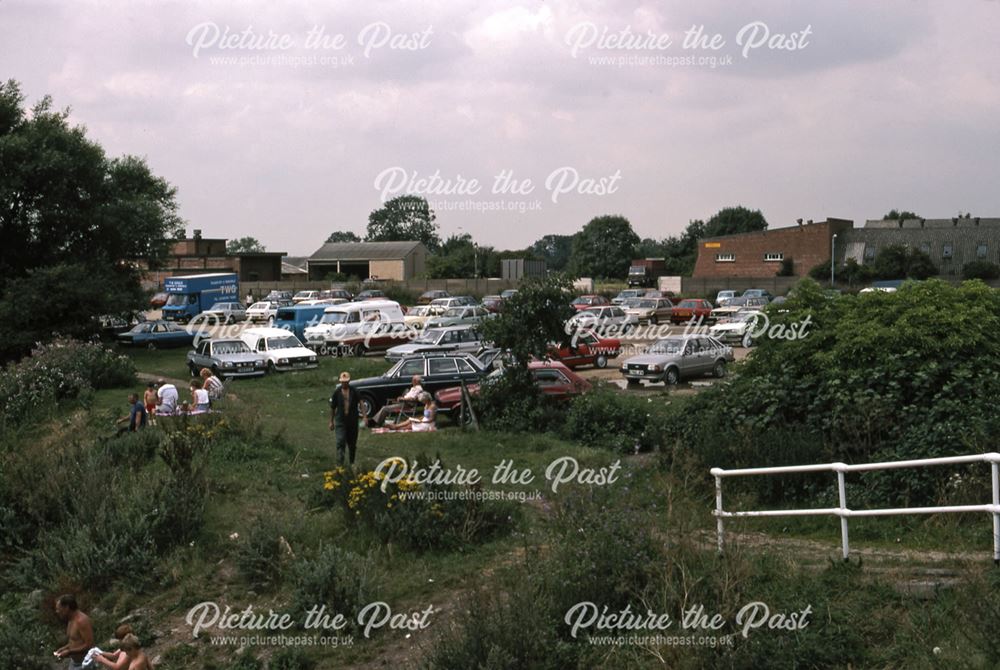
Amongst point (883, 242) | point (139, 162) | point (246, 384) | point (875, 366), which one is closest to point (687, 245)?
point (883, 242)

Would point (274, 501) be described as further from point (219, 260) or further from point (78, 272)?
point (219, 260)

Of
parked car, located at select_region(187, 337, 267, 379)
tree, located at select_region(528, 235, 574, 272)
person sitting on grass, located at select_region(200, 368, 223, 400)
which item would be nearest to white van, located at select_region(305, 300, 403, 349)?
parked car, located at select_region(187, 337, 267, 379)

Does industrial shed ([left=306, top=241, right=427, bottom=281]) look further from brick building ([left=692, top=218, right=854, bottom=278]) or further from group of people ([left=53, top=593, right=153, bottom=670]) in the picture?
group of people ([left=53, top=593, right=153, bottom=670])

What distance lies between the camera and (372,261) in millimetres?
99625

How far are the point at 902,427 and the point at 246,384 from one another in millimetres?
21429

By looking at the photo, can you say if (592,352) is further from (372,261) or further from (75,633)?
(372,261)

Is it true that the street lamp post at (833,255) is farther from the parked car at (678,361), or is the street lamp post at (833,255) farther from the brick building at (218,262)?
the brick building at (218,262)

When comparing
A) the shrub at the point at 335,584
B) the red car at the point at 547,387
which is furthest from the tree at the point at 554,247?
the shrub at the point at 335,584

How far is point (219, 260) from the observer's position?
282 ft

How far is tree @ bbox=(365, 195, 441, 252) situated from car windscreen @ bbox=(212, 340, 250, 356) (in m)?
97.1

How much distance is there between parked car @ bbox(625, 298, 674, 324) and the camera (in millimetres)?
51656

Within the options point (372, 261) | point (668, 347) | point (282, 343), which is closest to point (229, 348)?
point (282, 343)

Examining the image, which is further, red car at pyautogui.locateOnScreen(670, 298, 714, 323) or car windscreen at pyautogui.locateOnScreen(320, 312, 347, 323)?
red car at pyautogui.locateOnScreen(670, 298, 714, 323)

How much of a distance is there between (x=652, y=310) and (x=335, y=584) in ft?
140
